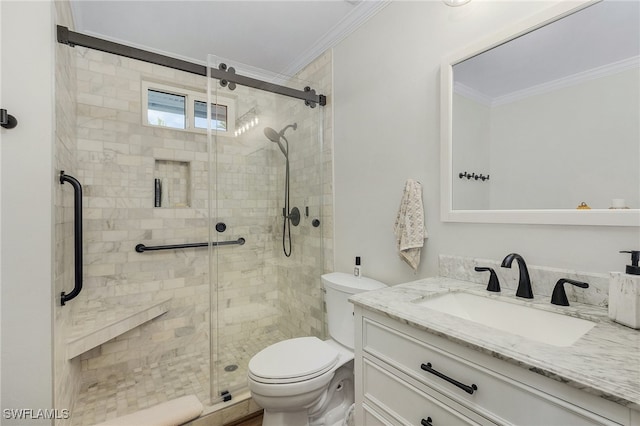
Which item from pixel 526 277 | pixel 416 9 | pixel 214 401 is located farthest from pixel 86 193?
pixel 526 277

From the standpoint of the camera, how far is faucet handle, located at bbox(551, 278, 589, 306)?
3.26 feet

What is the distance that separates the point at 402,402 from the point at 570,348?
52 cm

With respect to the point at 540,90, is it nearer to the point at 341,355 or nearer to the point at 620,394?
the point at 620,394

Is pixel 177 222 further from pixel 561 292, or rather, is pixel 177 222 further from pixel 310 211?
pixel 561 292

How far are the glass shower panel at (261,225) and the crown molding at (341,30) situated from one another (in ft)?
0.98

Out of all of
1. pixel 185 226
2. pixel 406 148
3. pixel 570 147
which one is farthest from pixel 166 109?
pixel 570 147

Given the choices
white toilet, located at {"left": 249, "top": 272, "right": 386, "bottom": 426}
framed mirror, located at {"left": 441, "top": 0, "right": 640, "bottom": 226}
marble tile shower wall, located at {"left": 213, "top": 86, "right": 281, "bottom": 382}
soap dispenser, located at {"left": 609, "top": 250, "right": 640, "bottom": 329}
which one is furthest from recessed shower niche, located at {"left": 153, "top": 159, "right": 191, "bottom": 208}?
soap dispenser, located at {"left": 609, "top": 250, "right": 640, "bottom": 329}

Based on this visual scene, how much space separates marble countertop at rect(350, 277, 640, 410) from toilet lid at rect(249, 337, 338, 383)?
1.83 feet

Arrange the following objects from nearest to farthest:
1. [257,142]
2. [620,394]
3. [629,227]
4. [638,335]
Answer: [620,394], [638,335], [629,227], [257,142]

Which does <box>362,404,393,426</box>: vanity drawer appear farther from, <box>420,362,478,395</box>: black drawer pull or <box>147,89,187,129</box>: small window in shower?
<box>147,89,187,129</box>: small window in shower

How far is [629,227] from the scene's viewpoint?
94 cm

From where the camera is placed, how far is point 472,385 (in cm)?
78

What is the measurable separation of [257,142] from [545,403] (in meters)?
1.97

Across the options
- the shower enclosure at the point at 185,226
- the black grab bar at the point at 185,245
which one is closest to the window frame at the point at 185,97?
the shower enclosure at the point at 185,226
